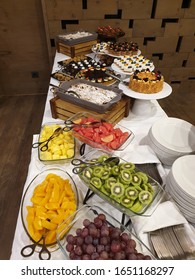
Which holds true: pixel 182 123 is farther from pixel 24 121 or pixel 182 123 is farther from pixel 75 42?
pixel 24 121

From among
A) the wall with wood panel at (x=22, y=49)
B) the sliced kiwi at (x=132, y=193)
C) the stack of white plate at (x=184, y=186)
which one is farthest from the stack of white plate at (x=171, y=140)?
the wall with wood panel at (x=22, y=49)

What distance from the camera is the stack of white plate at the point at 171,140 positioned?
2.96ft

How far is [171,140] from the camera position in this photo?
95 cm

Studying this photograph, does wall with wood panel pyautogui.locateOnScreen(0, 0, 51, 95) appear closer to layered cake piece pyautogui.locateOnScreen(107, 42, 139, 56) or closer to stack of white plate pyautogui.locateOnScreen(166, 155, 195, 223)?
layered cake piece pyautogui.locateOnScreen(107, 42, 139, 56)

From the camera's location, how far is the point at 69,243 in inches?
23.1

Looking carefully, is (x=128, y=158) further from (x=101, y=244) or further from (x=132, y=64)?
(x=132, y=64)

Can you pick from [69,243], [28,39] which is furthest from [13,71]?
[69,243]

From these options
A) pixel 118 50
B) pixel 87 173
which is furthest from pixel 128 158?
pixel 118 50

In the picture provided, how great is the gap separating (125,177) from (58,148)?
0.37m

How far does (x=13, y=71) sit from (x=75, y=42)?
4.53 feet

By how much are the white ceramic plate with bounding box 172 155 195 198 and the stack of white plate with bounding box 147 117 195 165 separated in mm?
86

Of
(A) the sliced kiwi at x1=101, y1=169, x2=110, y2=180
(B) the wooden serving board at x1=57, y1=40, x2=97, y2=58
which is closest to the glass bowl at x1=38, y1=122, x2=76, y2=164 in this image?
(A) the sliced kiwi at x1=101, y1=169, x2=110, y2=180

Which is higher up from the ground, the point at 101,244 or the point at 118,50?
the point at 118,50

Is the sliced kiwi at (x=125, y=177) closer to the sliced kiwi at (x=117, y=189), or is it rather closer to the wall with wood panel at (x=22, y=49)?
the sliced kiwi at (x=117, y=189)
